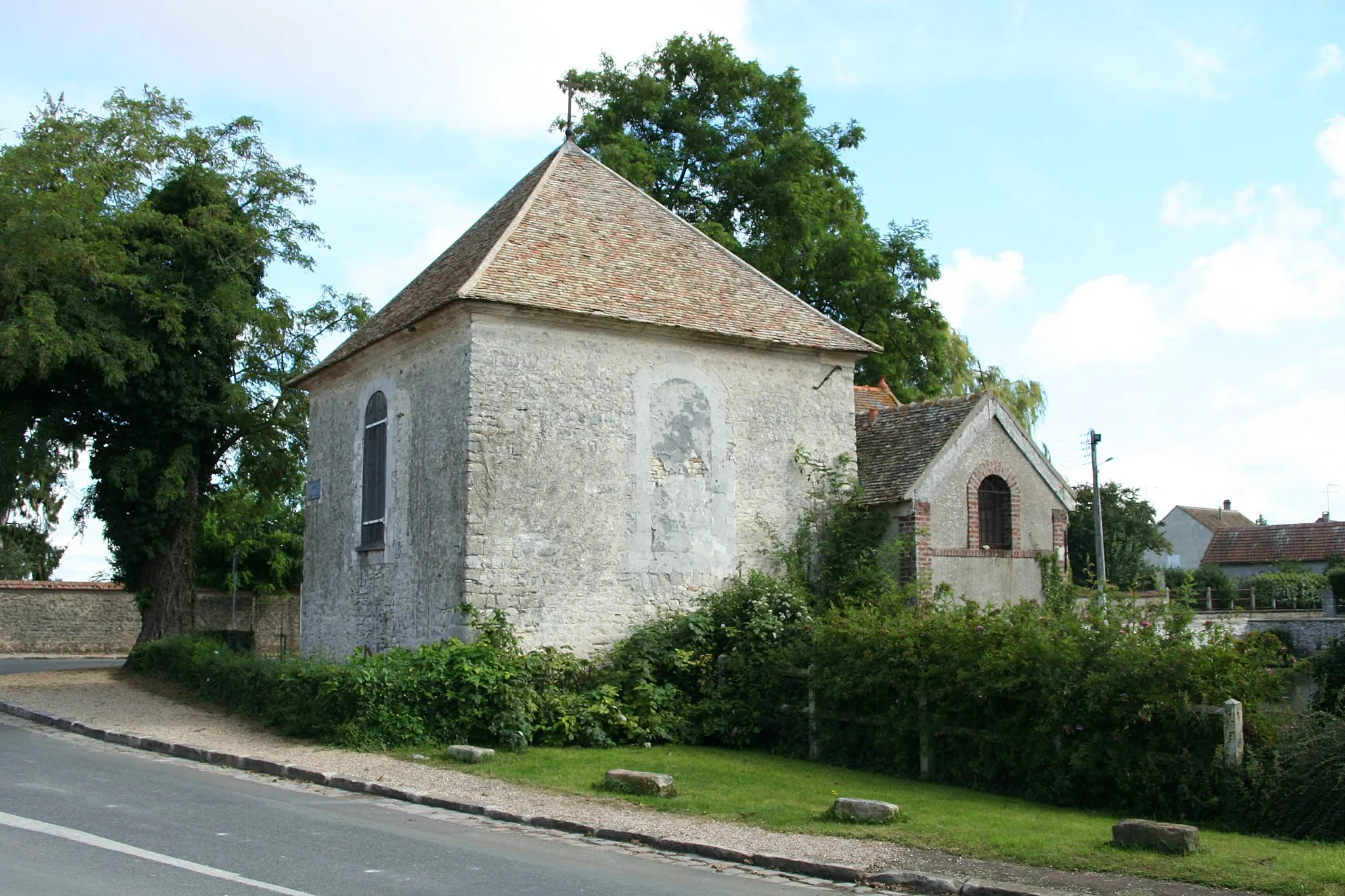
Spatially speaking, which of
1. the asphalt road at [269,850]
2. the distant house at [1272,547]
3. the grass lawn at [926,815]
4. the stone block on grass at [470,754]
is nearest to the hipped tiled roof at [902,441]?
the grass lawn at [926,815]

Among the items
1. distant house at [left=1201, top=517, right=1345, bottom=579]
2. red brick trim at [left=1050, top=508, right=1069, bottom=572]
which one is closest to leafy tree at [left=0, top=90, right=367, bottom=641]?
red brick trim at [left=1050, top=508, right=1069, bottom=572]

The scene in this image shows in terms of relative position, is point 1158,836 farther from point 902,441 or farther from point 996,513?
point 902,441

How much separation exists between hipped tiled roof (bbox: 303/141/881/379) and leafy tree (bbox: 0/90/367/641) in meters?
4.76

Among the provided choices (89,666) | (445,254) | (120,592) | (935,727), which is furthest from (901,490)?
(120,592)

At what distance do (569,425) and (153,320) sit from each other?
37.7 feet

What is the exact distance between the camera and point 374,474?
18609 millimetres

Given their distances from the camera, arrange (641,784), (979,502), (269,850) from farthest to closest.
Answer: (979,502), (641,784), (269,850)

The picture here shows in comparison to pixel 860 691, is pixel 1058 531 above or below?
above

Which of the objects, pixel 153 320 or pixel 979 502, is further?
pixel 153 320

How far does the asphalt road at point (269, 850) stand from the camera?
7117 millimetres

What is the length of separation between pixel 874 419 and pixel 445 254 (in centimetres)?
836

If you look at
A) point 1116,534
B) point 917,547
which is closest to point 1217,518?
point 1116,534

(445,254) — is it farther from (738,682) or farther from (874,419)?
(738,682)

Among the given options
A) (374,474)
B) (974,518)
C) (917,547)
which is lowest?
(917,547)
